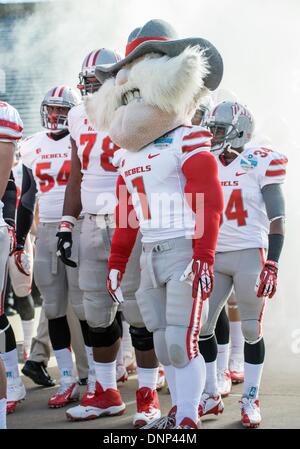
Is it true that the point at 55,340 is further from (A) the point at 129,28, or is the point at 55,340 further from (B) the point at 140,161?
(A) the point at 129,28

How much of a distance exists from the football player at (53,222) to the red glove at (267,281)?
1231 millimetres

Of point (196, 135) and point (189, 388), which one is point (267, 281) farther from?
point (196, 135)

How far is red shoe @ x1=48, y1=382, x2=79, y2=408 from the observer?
5453 millimetres

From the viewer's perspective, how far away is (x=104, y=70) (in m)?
4.70

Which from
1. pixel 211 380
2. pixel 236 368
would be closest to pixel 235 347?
pixel 236 368

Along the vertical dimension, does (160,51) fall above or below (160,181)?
above

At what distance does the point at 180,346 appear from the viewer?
165 inches

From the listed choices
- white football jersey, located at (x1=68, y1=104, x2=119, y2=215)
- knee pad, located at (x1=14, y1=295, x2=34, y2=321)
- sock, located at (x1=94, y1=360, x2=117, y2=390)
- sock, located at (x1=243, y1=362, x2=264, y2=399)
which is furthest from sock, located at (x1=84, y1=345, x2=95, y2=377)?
knee pad, located at (x1=14, y1=295, x2=34, y2=321)

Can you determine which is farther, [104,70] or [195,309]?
[104,70]

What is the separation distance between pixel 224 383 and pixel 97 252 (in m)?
1.15

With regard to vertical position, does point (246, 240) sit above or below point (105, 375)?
above

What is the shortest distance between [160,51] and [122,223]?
0.87 meters

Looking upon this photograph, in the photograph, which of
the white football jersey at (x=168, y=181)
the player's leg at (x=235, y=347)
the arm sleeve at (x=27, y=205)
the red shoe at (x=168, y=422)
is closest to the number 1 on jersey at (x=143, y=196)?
the white football jersey at (x=168, y=181)

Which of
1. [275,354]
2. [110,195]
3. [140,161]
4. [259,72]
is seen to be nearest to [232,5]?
[259,72]
